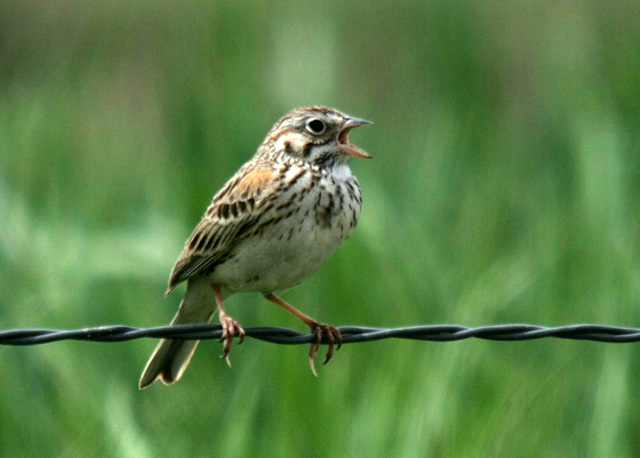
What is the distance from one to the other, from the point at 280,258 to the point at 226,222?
0.36m

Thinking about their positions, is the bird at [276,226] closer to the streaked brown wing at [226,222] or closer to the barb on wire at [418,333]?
the streaked brown wing at [226,222]

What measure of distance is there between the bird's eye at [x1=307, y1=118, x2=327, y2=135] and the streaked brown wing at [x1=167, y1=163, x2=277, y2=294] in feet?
1.11

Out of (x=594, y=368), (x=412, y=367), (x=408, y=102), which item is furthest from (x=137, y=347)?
(x=408, y=102)

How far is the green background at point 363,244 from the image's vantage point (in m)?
6.79

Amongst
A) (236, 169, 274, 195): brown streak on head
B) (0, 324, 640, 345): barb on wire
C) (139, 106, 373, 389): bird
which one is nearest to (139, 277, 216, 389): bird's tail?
(139, 106, 373, 389): bird

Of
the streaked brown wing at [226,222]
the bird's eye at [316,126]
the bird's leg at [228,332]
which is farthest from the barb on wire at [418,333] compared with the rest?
the bird's eye at [316,126]

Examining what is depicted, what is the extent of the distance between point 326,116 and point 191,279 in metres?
1.06

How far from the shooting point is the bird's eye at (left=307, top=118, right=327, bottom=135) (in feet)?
22.2

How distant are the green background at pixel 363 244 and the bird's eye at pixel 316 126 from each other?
99 centimetres

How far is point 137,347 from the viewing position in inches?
308

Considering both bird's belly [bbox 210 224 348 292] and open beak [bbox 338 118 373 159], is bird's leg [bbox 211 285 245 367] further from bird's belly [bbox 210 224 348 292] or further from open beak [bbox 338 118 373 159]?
open beak [bbox 338 118 373 159]

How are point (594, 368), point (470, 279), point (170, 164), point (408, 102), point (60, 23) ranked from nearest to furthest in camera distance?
point (594, 368) → point (470, 279) → point (170, 164) → point (408, 102) → point (60, 23)

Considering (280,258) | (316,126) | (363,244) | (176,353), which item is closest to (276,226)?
(280,258)

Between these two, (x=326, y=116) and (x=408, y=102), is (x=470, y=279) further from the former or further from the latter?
(x=408, y=102)
